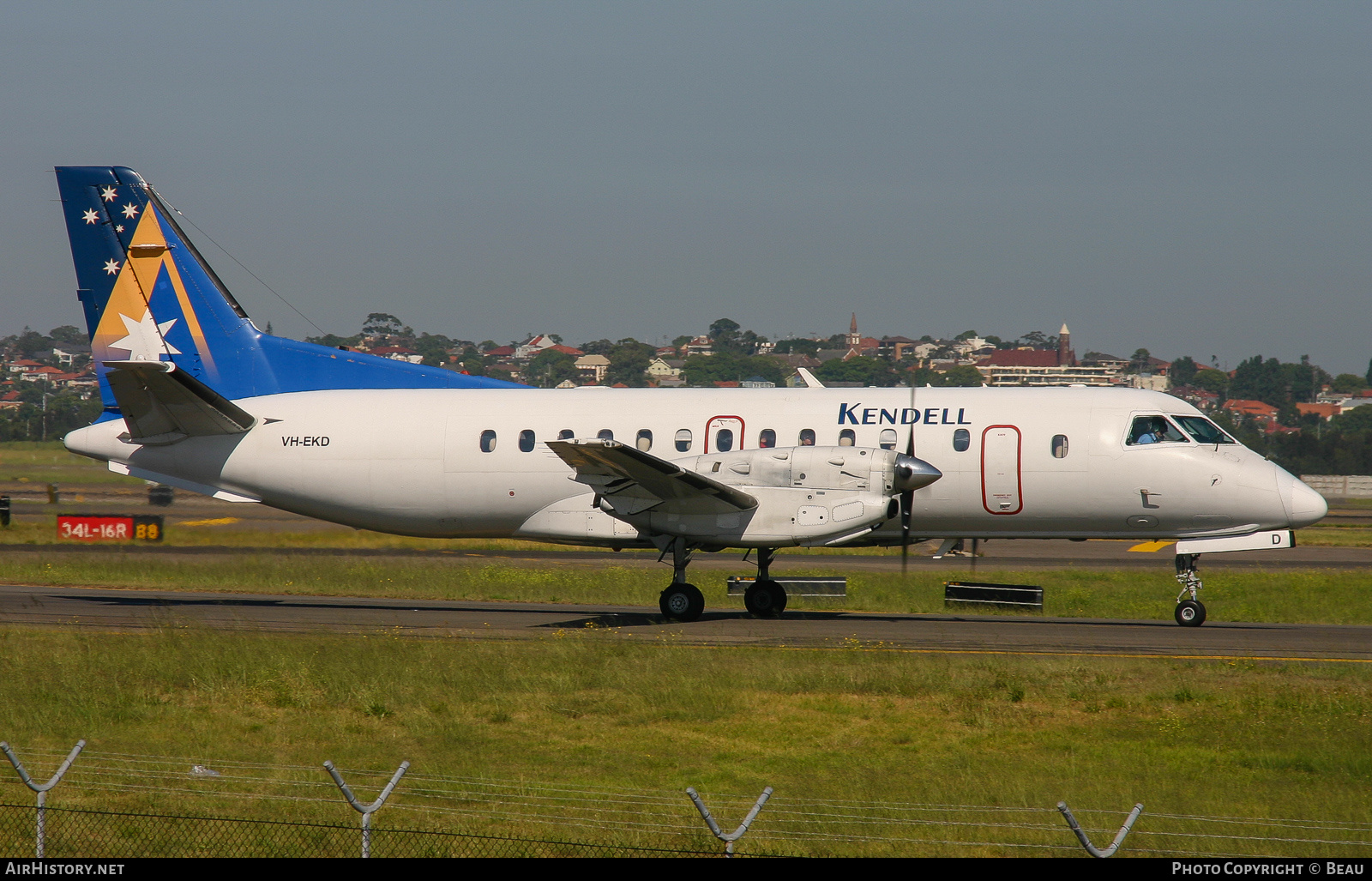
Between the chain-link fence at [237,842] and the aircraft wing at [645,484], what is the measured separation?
9.51 meters

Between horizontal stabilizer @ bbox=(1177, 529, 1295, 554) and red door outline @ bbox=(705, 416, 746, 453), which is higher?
red door outline @ bbox=(705, 416, 746, 453)

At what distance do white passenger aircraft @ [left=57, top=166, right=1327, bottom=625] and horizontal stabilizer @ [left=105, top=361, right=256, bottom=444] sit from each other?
4 cm

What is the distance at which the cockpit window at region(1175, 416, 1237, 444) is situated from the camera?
2034 cm

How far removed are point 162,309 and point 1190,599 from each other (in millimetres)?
19730

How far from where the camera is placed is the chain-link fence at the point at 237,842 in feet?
29.9

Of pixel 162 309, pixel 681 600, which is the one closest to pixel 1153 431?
pixel 681 600

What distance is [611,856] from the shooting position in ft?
29.4

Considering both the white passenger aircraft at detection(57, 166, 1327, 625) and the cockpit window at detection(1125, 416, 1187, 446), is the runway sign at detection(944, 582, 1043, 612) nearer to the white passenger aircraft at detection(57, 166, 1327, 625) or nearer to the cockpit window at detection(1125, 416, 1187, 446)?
the white passenger aircraft at detection(57, 166, 1327, 625)

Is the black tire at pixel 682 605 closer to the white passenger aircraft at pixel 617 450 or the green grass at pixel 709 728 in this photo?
Answer: the white passenger aircraft at pixel 617 450

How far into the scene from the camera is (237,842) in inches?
368

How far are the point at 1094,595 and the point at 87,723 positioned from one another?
73.5 feet

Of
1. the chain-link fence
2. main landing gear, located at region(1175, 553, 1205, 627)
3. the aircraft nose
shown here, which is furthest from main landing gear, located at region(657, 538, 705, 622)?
the chain-link fence

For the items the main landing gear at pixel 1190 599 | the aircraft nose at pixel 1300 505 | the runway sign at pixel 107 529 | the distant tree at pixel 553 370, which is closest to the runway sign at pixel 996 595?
the main landing gear at pixel 1190 599

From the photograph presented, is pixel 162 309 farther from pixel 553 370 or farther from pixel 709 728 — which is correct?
pixel 553 370
